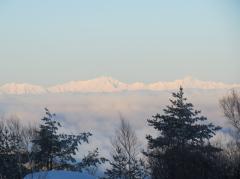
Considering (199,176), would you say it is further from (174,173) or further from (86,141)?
(86,141)

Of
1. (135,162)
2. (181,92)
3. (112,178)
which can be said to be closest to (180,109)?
(181,92)

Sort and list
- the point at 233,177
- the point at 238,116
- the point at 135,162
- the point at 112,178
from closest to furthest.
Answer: the point at 233,177 < the point at 112,178 < the point at 135,162 < the point at 238,116

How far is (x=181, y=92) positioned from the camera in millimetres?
47906

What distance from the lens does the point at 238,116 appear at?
56.9m

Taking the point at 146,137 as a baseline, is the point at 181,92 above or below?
above

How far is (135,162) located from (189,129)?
179 inches

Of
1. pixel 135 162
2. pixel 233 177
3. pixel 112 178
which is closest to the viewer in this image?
pixel 233 177

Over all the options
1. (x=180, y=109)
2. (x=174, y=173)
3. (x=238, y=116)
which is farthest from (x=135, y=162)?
(x=174, y=173)

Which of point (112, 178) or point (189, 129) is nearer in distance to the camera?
point (112, 178)

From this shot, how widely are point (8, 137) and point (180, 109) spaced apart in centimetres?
1267

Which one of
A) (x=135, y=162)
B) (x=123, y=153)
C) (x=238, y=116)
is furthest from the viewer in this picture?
(x=238, y=116)

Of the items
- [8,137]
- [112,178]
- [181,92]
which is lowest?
[112,178]

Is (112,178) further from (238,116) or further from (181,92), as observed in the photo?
(238,116)

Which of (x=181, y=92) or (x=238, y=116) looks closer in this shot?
(x=181, y=92)
